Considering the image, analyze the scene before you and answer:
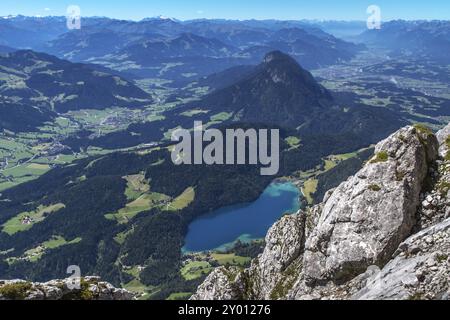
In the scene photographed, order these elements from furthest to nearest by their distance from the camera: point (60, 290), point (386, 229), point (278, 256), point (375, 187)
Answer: point (278, 256)
point (375, 187)
point (60, 290)
point (386, 229)

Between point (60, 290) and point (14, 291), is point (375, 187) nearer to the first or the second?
point (60, 290)

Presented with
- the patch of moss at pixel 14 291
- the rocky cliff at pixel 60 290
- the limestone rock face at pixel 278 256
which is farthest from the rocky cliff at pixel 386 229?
the patch of moss at pixel 14 291

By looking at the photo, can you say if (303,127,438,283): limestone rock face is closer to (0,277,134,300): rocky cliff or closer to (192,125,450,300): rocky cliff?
(192,125,450,300): rocky cliff

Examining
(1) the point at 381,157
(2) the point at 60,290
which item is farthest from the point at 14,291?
(1) the point at 381,157

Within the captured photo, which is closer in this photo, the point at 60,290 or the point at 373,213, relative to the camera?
the point at 60,290

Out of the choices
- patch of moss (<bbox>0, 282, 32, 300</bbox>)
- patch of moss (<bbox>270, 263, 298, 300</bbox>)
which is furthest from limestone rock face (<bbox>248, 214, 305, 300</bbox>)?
patch of moss (<bbox>0, 282, 32, 300</bbox>)
